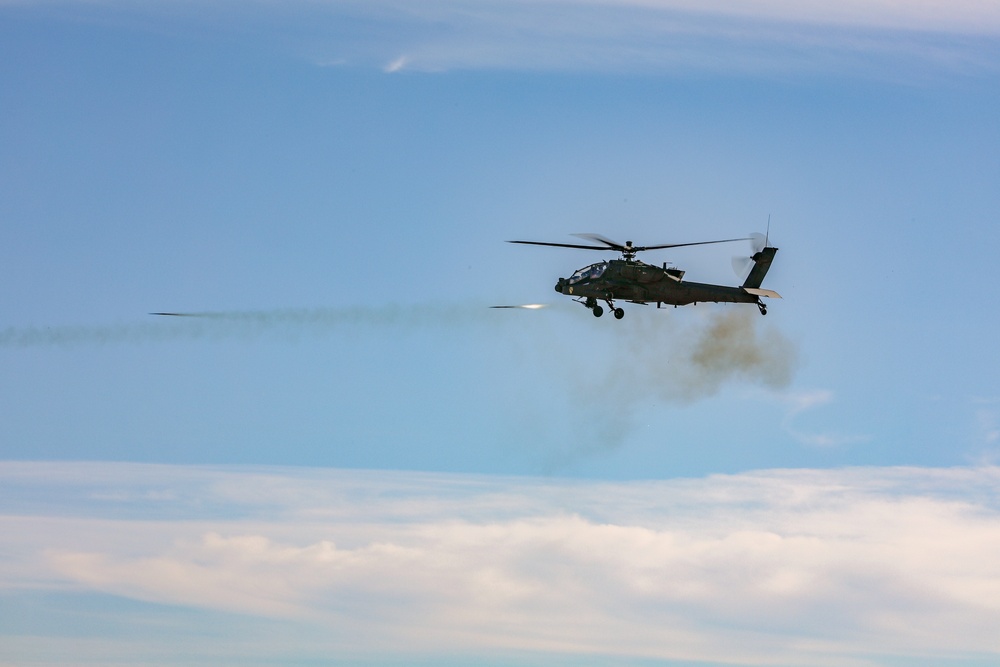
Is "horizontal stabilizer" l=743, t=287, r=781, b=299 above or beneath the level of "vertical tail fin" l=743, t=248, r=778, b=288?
beneath

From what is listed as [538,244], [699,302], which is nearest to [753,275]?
[699,302]

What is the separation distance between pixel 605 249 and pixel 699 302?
814 cm

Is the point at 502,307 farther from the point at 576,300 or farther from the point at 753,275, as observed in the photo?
the point at 753,275

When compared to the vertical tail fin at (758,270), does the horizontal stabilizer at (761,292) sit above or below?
below

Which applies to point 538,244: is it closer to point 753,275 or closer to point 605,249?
point 605,249

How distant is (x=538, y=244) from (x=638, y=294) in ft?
31.9

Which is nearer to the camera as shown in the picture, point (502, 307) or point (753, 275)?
point (502, 307)

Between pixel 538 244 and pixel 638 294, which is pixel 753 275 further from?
pixel 538 244

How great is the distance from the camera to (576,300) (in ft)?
455

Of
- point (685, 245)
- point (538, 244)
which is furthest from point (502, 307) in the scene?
point (685, 245)

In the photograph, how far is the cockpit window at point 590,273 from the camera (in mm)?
137625

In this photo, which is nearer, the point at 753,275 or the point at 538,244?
the point at 538,244

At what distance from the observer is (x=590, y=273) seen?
5438 inches

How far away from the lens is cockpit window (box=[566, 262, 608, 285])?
137625mm
